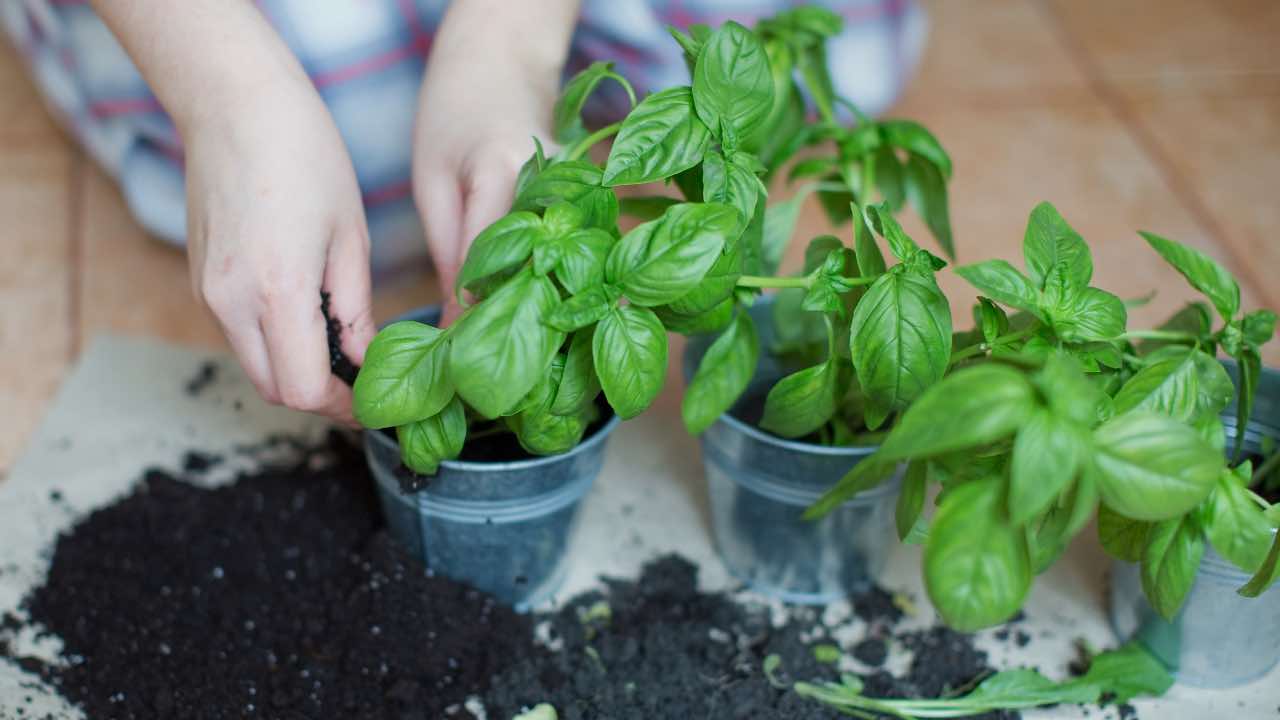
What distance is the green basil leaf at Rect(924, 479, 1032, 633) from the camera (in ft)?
2.40

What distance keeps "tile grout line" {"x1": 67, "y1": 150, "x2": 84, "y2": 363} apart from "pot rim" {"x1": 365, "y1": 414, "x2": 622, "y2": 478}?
618 mm

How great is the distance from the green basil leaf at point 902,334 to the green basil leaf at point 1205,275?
0.20m

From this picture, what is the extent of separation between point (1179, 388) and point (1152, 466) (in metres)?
0.14

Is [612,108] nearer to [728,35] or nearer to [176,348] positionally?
[176,348]

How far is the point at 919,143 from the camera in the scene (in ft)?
3.46

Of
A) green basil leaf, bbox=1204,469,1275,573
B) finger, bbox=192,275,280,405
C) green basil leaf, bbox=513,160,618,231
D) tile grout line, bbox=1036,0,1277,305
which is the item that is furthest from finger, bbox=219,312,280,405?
tile grout line, bbox=1036,0,1277,305

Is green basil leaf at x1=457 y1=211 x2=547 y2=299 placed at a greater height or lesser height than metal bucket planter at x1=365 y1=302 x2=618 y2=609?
greater

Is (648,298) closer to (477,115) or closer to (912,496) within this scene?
(912,496)

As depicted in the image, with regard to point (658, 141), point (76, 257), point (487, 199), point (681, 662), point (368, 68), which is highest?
point (658, 141)

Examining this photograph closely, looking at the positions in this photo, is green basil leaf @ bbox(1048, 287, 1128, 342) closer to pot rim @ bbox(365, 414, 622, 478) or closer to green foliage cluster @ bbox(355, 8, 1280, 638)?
green foliage cluster @ bbox(355, 8, 1280, 638)

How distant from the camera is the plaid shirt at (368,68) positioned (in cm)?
138

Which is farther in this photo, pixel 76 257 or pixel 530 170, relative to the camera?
pixel 76 257

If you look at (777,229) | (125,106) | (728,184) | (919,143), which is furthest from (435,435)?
(125,106)

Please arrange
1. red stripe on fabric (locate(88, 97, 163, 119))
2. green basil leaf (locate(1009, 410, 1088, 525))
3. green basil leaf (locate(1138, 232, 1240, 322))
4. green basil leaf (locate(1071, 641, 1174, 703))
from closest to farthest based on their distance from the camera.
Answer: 1. green basil leaf (locate(1009, 410, 1088, 525))
2. green basil leaf (locate(1138, 232, 1240, 322))
3. green basil leaf (locate(1071, 641, 1174, 703))
4. red stripe on fabric (locate(88, 97, 163, 119))
